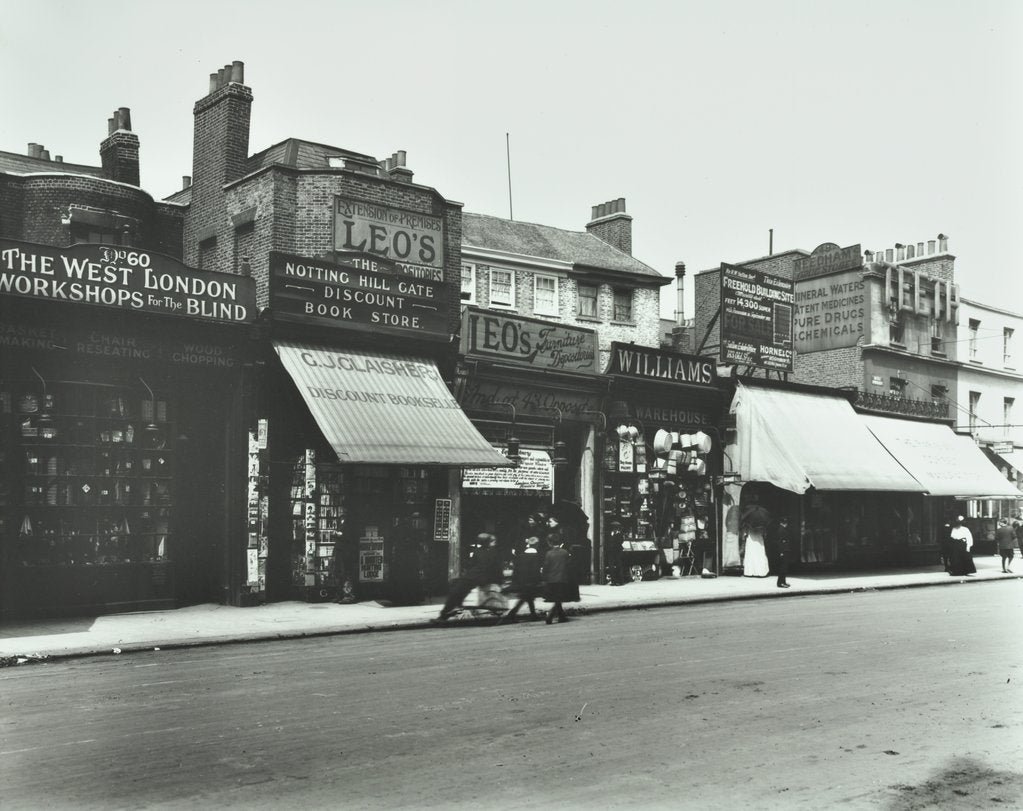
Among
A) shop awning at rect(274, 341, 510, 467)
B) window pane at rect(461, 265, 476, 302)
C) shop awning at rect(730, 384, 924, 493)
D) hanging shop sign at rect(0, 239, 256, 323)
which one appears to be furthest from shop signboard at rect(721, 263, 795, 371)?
hanging shop sign at rect(0, 239, 256, 323)

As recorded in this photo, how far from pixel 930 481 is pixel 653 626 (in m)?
18.3

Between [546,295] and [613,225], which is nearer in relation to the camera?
[546,295]

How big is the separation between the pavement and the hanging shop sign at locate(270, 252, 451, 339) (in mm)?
5581

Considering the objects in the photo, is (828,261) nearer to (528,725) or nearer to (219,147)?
(219,147)

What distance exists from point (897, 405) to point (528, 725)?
2980 centimetres

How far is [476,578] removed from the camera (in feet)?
54.2

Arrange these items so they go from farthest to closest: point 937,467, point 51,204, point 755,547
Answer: point 937,467
point 755,547
point 51,204

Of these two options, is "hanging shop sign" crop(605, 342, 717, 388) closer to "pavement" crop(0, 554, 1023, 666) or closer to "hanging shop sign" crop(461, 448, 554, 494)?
"hanging shop sign" crop(461, 448, 554, 494)

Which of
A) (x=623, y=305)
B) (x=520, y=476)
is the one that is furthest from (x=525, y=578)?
(x=623, y=305)

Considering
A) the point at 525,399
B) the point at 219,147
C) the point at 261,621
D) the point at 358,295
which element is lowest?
the point at 261,621

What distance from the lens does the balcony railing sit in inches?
1304

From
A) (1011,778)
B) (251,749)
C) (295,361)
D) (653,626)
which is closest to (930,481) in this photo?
(653,626)

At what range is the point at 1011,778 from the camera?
22.6 feet

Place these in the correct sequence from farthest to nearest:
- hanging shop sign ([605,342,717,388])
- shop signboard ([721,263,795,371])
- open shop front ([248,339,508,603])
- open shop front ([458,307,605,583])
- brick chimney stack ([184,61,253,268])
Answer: shop signboard ([721,263,795,371]), hanging shop sign ([605,342,717,388]), brick chimney stack ([184,61,253,268]), open shop front ([458,307,605,583]), open shop front ([248,339,508,603])
